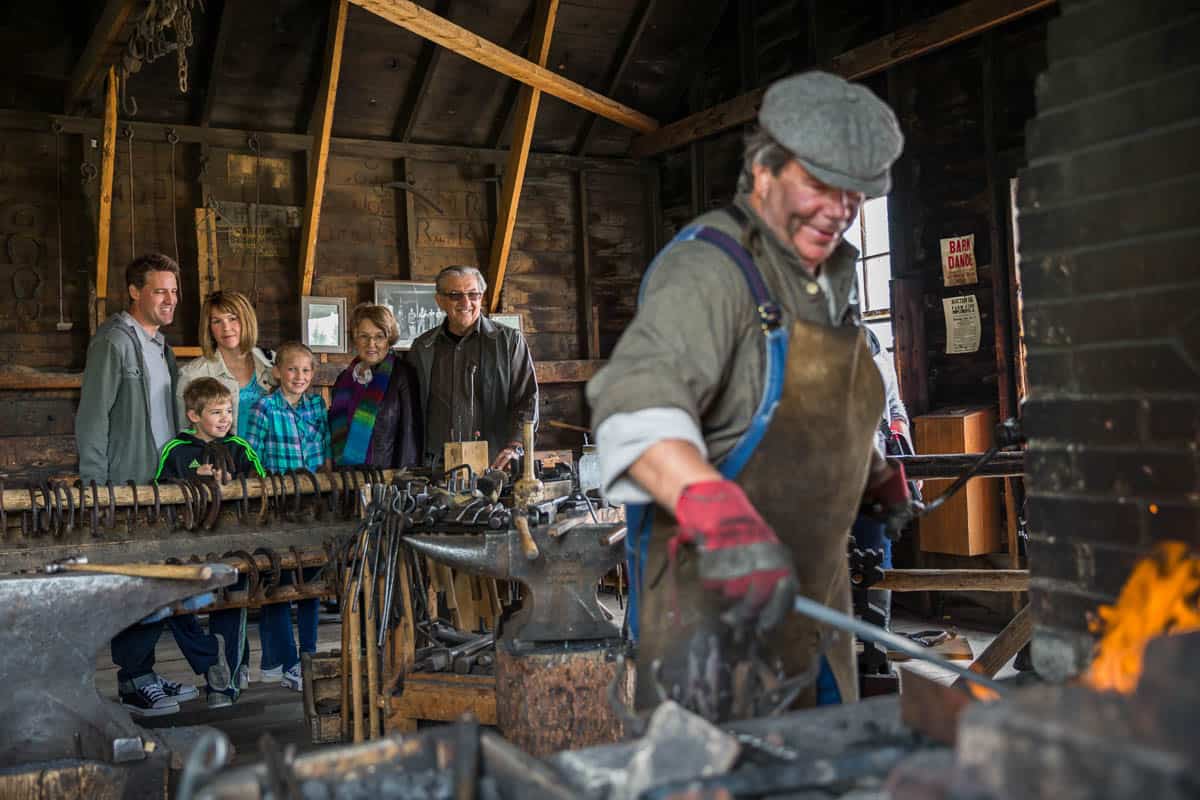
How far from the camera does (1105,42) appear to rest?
7.18ft

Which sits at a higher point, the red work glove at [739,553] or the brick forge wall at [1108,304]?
the brick forge wall at [1108,304]

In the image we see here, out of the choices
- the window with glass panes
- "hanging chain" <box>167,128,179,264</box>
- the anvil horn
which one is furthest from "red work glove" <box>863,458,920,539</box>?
"hanging chain" <box>167,128,179,264</box>

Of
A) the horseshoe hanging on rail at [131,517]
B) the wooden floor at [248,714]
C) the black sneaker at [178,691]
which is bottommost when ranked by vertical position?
the wooden floor at [248,714]

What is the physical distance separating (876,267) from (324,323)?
3769 millimetres

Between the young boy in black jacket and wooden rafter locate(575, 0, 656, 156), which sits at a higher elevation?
wooden rafter locate(575, 0, 656, 156)

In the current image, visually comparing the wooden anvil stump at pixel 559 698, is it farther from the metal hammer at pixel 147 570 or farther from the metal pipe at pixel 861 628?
the metal pipe at pixel 861 628

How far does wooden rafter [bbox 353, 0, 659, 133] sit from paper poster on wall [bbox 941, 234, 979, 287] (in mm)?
2862

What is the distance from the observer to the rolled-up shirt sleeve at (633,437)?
1.78 meters

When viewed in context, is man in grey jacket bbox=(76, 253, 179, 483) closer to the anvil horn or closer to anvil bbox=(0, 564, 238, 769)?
anvil bbox=(0, 564, 238, 769)

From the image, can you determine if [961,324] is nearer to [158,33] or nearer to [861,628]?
[158,33]

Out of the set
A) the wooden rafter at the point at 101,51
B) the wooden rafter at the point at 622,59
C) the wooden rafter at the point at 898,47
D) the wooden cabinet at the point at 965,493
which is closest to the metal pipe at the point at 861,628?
the wooden cabinet at the point at 965,493

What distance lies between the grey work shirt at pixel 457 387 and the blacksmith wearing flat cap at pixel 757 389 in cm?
339

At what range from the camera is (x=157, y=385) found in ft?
16.0

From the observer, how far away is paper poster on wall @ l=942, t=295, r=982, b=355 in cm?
649
